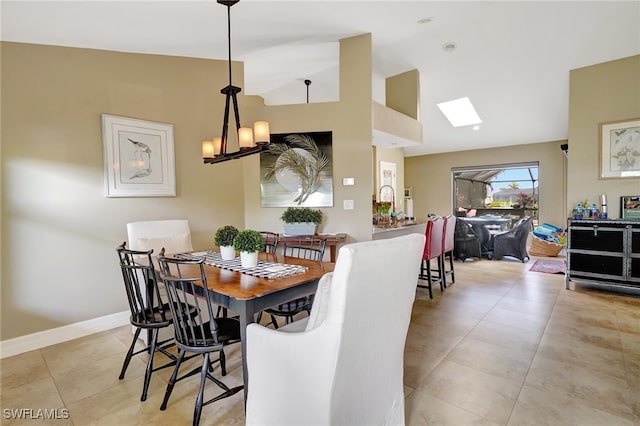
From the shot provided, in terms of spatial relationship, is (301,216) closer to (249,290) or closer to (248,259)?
(248,259)

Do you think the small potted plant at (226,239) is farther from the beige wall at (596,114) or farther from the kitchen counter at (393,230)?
the beige wall at (596,114)

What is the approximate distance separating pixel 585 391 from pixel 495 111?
5.41 metres

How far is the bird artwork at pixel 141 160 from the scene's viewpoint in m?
3.35

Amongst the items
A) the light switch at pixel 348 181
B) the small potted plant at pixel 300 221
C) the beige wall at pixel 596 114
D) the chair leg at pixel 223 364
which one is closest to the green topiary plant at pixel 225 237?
the chair leg at pixel 223 364

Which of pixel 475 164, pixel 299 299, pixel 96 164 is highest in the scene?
pixel 475 164

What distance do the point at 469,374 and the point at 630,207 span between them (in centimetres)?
349

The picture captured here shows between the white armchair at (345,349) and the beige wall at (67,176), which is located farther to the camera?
the beige wall at (67,176)

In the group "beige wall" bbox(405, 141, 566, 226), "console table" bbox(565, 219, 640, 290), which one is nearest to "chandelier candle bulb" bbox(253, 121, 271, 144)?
"console table" bbox(565, 219, 640, 290)

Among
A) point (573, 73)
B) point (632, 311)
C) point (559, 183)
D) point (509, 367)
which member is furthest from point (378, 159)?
point (509, 367)

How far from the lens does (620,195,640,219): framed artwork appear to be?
12.6ft

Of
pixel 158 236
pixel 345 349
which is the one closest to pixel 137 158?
pixel 158 236

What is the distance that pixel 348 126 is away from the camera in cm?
388

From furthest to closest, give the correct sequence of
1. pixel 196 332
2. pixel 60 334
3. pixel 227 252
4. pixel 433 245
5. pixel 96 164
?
pixel 433 245 → pixel 96 164 → pixel 60 334 → pixel 227 252 → pixel 196 332

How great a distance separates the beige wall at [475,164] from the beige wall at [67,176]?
716 cm
